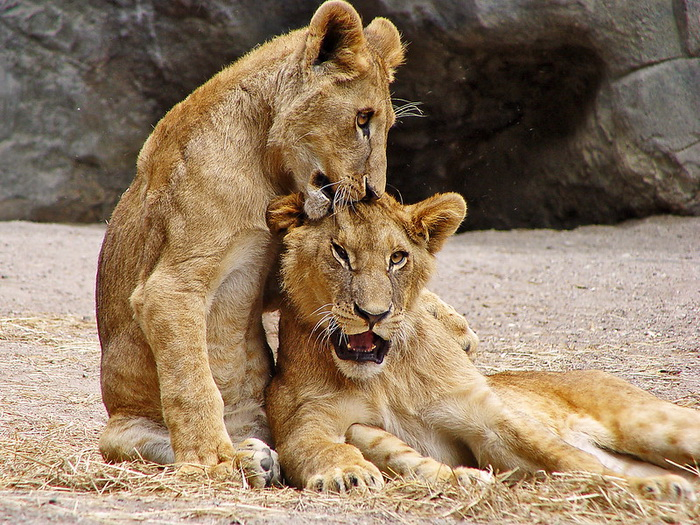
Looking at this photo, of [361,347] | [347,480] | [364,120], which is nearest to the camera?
[347,480]

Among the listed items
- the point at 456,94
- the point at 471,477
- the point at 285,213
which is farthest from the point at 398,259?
the point at 456,94

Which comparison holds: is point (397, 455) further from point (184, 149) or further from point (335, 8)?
point (335, 8)

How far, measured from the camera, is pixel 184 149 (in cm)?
365

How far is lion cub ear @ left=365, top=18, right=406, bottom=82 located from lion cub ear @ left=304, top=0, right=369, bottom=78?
31cm

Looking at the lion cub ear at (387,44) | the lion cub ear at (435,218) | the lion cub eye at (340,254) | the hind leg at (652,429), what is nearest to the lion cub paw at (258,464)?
the lion cub eye at (340,254)

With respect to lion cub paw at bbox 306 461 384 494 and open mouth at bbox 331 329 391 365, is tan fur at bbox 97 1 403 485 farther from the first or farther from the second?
open mouth at bbox 331 329 391 365

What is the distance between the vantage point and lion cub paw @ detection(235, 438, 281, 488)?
3189 mm

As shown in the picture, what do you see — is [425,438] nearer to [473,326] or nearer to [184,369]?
[184,369]

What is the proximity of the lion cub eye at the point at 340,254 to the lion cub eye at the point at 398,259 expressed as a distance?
18 centimetres

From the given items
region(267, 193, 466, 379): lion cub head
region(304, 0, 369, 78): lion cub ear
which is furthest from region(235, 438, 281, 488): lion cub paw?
region(304, 0, 369, 78): lion cub ear

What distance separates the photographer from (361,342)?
3467 mm

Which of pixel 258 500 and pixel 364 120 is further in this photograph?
pixel 364 120

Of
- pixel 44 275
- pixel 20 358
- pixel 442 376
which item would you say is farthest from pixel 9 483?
pixel 44 275

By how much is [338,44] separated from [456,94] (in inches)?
232
